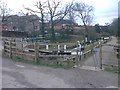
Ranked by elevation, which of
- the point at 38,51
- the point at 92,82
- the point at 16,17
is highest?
the point at 16,17

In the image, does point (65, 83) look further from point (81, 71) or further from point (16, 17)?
point (16, 17)

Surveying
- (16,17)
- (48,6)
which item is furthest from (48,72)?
(16,17)

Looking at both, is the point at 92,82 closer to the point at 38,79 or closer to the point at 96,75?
the point at 96,75

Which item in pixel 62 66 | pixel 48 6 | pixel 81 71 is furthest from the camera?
pixel 48 6

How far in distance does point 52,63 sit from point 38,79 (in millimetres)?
3015

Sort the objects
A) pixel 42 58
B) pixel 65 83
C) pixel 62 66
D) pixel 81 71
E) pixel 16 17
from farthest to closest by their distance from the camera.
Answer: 1. pixel 16 17
2. pixel 42 58
3. pixel 62 66
4. pixel 81 71
5. pixel 65 83

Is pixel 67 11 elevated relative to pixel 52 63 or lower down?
elevated

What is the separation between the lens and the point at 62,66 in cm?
1078

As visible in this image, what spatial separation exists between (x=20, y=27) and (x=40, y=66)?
180 feet

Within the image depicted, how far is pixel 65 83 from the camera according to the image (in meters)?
7.87

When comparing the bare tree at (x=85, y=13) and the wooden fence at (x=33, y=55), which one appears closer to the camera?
the wooden fence at (x=33, y=55)

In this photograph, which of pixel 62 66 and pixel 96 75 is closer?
pixel 96 75

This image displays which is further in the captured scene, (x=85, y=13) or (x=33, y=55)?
(x=85, y=13)

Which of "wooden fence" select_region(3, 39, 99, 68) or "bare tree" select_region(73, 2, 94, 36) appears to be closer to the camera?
"wooden fence" select_region(3, 39, 99, 68)
